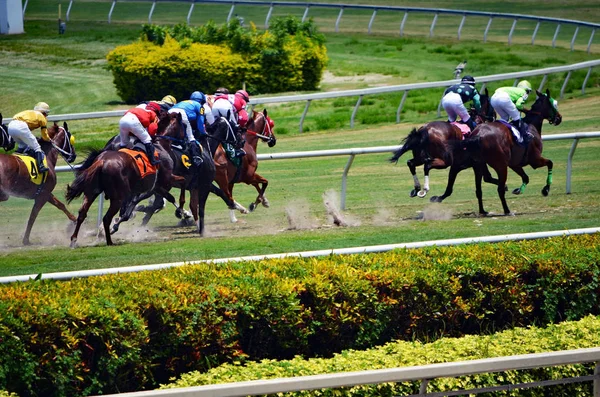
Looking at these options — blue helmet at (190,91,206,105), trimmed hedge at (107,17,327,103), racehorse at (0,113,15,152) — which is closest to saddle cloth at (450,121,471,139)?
blue helmet at (190,91,206,105)

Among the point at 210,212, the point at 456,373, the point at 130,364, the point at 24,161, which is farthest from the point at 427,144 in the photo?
the point at 456,373

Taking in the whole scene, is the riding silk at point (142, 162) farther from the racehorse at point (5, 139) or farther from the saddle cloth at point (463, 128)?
the saddle cloth at point (463, 128)

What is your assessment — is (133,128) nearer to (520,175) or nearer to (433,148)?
(433,148)

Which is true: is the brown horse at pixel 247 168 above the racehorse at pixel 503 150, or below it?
below

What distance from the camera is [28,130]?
12562 millimetres

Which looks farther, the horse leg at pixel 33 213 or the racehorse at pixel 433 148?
the racehorse at pixel 433 148

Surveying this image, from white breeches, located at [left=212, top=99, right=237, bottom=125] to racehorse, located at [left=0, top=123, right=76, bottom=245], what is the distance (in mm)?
1925

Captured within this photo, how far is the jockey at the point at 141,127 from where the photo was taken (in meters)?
12.2

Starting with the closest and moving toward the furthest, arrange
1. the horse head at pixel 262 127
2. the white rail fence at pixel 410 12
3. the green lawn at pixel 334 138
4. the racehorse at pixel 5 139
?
the green lawn at pixel 334 138 → the racehorse at pixel 5 139 → the horse head at pixel 262 127 → the white rail fence at pixel 410 12

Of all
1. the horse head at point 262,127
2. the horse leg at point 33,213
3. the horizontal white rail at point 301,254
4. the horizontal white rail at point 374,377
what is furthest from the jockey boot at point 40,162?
the horizontal white rail at point 374,377

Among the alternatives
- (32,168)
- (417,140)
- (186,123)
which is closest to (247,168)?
(186,123)

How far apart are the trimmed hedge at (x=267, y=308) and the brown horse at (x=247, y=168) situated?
583cm

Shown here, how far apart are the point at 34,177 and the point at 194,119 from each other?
82.6 inches

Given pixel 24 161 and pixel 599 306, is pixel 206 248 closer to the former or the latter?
pixel 24 161
